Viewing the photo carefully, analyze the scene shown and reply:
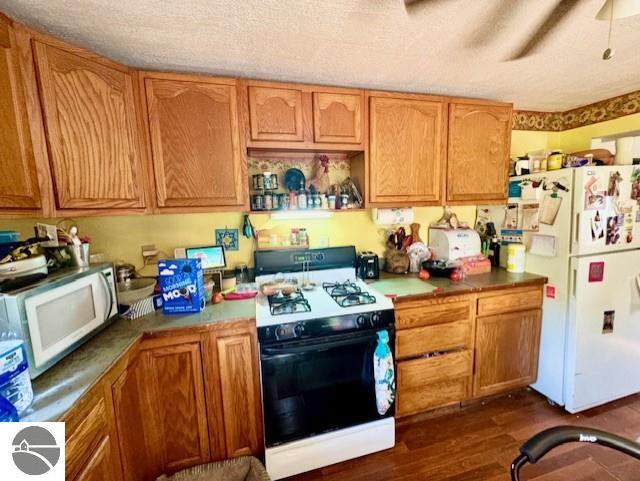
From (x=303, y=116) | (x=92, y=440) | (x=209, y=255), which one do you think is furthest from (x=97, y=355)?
(x=303, y=116)

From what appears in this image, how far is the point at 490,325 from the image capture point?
1904mm

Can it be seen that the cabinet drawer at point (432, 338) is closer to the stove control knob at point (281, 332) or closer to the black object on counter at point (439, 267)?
the black object on counter at point (439, 267)

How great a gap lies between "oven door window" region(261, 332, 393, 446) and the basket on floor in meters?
0.13

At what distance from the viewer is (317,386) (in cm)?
153

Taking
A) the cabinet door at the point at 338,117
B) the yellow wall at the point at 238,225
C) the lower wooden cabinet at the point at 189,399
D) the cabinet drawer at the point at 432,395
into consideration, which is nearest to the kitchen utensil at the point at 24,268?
the lower wooden cabinet at the point at 189,399

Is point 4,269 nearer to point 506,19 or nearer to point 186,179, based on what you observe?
point 186,179

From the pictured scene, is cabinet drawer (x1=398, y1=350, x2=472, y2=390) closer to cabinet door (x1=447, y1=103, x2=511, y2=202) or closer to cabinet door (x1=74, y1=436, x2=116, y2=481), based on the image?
cabinet door (x1=447, y1=103, x2=511, y2=202)

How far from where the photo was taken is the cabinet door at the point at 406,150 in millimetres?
1850

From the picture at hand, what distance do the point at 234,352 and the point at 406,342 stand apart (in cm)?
102

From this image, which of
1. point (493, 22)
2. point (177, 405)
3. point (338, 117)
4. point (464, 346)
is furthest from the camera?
point (464, 346)

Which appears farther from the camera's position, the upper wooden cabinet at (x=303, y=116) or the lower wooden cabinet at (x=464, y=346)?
the lower wooden cabinet at (x=464, y=346)

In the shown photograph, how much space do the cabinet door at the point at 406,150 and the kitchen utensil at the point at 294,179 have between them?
1.59ft

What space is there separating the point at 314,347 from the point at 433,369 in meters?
0.88

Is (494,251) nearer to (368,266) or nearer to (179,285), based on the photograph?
(368,266)
